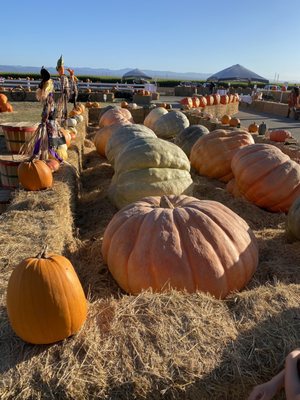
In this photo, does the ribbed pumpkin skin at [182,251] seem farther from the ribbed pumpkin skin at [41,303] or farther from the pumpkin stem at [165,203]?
the ribbed pumpkin skin at [41,303]

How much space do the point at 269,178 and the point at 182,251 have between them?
9.28ft

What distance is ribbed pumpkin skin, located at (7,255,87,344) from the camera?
7.32 feet

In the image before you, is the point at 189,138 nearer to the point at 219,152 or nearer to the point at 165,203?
the point at 219,152

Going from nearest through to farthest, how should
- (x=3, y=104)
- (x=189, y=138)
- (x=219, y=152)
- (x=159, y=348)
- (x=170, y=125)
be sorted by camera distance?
1. (x=159, y=348)
2. (x=219, y=152)
3. (x=189, y=138)
4. (x=170, y=125)
5. (x=3, y=104)

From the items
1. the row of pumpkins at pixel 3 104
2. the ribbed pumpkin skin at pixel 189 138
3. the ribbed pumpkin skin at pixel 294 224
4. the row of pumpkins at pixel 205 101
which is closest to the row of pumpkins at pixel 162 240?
the ribbed pumpkin skin at pixel 294 224

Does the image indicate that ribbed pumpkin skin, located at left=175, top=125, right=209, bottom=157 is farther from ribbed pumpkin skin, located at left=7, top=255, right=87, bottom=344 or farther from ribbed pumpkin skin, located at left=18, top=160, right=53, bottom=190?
ribbed pumpkin skin, located at left=7, top=255, right=87, bottom=344

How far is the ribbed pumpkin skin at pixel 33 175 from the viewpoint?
4.80m

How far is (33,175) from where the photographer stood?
190 inches

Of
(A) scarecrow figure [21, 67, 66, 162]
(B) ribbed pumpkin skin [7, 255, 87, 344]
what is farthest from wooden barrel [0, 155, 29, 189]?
(B) ribbed pumpkin skin [7, 255, 87, 344]

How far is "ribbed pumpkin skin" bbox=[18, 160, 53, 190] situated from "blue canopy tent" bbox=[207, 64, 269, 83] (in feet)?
159

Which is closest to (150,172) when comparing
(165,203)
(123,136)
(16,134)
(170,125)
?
(165,203)

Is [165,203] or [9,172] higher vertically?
[165,203]

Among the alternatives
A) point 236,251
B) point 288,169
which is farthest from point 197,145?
point 236,251

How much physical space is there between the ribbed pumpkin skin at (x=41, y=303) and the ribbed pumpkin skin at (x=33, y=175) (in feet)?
8.80
